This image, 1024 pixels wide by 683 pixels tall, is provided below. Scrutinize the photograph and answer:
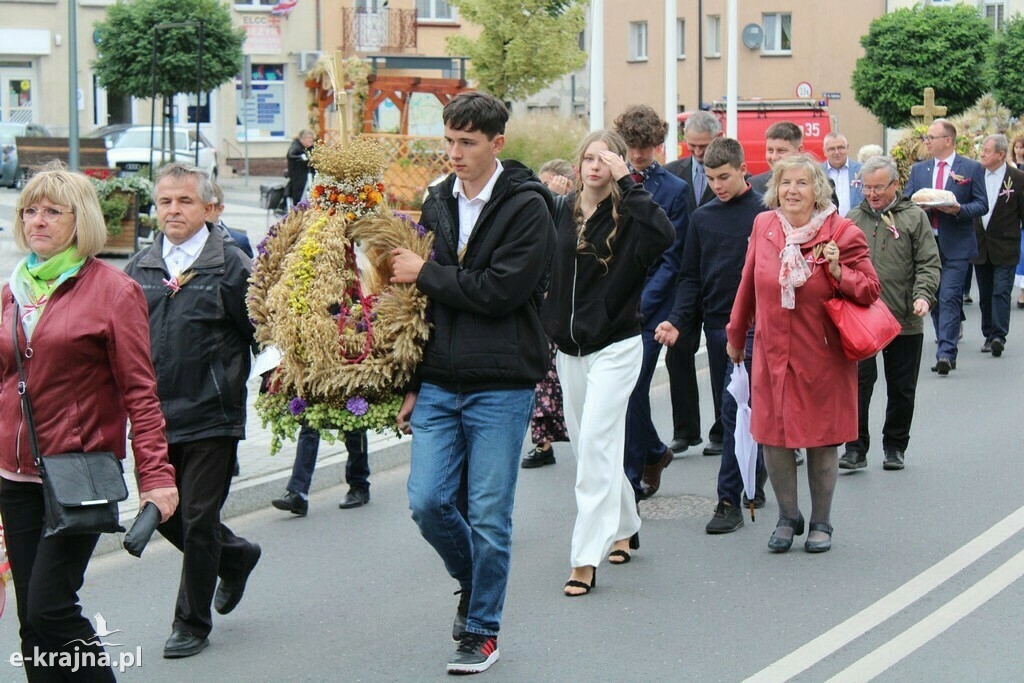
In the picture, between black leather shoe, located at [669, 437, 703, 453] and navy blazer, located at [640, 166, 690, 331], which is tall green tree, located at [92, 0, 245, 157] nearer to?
black leather shoe, located at [669, 437, 703, 453]

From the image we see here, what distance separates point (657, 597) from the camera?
6.35 meters

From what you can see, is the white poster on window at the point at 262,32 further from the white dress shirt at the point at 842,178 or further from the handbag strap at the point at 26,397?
the handbag strap at the point at 26,397

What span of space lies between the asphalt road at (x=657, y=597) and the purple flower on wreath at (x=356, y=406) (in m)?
1.03

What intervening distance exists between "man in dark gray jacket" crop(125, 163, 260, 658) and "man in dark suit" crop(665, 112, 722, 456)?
13.0ft

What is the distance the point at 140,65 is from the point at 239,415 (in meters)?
30.7

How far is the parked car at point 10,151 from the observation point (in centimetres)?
2767

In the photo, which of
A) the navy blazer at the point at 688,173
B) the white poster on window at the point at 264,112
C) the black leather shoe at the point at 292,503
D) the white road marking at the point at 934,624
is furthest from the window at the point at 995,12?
the white road marking at the point at 934,624

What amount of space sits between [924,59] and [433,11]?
16.9m

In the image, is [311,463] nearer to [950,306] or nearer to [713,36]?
[950,306]

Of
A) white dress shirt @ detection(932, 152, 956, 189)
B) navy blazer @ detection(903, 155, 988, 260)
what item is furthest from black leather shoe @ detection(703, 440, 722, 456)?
white dress shirt @ detection(932, 152, 956, 189)

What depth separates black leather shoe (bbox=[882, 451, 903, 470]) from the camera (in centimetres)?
873

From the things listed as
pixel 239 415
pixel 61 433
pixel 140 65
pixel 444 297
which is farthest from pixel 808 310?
pixel 140 65

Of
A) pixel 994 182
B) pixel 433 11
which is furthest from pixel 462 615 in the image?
pixel 433 11

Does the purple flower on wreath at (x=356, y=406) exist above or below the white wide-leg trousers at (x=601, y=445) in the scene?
above
